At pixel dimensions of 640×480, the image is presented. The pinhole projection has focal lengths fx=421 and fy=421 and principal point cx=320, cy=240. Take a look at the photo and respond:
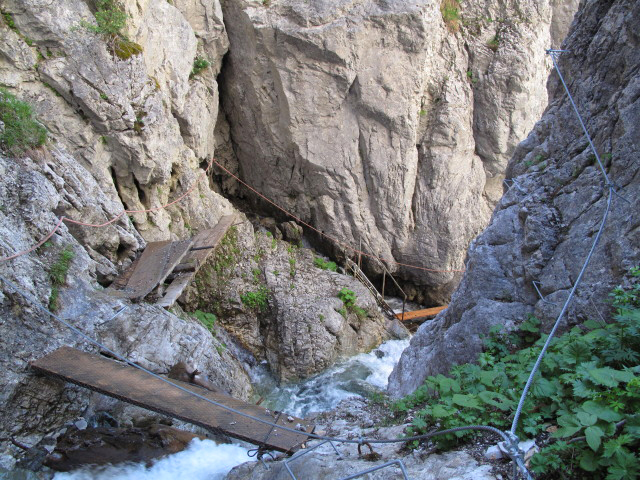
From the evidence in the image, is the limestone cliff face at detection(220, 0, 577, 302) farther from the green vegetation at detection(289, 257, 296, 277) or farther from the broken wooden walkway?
the broken wooden walkway

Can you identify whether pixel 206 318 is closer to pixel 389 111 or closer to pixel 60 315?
pixel 60 315

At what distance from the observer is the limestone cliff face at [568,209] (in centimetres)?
391

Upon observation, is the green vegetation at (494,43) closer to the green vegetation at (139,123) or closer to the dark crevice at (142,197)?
the green vegetation at (139,123)

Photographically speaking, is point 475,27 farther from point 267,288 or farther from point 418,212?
point 267,288

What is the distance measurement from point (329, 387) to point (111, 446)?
4601 millimetres

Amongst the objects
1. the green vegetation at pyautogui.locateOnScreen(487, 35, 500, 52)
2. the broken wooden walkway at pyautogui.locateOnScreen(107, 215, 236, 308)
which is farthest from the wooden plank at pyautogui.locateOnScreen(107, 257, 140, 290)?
the green vegetation at pyautogui.locateOnScreen(487, 35, 500, 52)

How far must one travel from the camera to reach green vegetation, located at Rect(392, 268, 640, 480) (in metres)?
2.20

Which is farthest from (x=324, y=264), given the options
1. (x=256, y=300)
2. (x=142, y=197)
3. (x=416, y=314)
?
(x=142, y=197)

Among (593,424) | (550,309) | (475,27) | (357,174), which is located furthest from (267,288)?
(475,27)

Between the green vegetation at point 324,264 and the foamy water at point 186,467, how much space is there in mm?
6306

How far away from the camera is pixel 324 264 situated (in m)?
11.6

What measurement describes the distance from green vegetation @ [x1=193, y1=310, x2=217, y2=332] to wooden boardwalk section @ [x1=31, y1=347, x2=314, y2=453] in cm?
339

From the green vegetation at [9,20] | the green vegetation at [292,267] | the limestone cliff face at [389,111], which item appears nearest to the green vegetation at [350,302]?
the green vegetation at [292,267]

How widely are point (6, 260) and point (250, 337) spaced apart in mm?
5173
